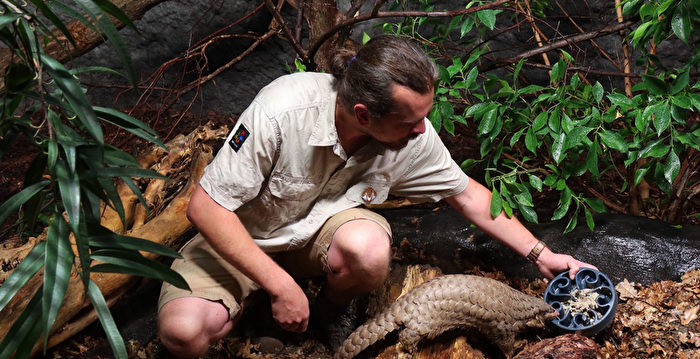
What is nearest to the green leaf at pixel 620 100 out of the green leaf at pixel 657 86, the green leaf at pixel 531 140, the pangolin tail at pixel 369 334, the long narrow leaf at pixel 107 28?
the green leaf at pixel 657 86

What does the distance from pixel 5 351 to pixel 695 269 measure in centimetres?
273

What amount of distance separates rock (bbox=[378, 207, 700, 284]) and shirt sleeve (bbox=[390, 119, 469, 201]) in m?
0.60

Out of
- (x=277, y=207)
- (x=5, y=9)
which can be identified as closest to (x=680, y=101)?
(x=277, y=207)

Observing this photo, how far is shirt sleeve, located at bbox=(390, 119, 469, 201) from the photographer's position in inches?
101

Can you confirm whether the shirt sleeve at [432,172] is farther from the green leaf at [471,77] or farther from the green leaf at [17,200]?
the green leaf at [17,200]

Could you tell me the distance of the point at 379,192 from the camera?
8.70 ft

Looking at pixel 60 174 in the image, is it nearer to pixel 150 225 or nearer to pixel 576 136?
pixel 150 225

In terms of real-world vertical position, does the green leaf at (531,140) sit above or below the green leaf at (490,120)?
below

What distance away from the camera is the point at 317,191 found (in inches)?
102

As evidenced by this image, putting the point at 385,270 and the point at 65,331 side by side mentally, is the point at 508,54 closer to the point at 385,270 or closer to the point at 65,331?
the point at 385,270

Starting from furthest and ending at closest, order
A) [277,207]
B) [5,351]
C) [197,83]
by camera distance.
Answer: [197,83], [277,207], [5,351]

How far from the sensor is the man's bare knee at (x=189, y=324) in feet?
7.70

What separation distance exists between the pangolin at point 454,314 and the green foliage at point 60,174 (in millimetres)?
945

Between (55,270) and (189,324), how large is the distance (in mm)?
1029
